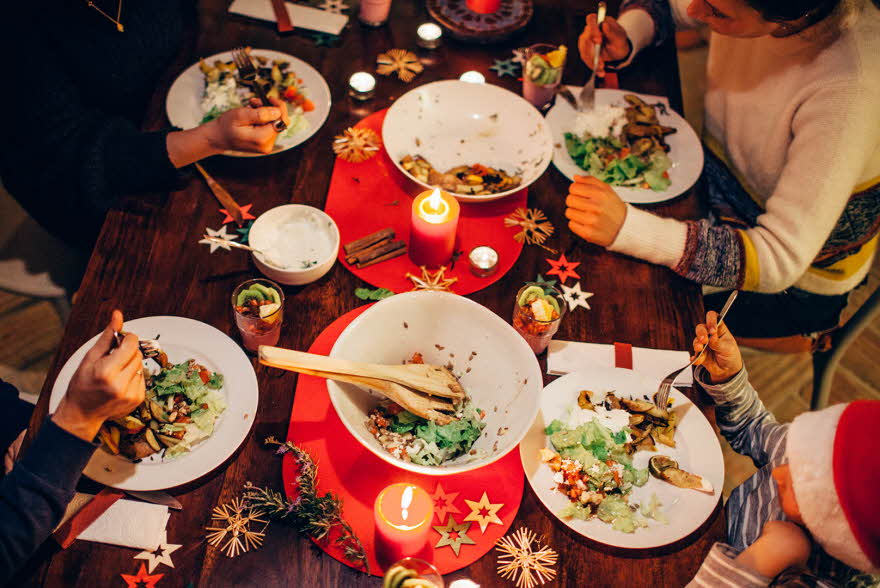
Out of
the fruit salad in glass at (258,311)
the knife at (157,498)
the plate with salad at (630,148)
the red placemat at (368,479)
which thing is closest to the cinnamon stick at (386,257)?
the fruit salad in glass at (258,311)

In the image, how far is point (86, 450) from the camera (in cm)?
111

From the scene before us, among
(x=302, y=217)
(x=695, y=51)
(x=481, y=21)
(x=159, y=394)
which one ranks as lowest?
(x=695, y=51)

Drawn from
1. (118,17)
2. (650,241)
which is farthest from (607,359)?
(118,17)

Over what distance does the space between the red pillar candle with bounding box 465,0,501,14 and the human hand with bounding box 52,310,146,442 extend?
Result: 1.71 m

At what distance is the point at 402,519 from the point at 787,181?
1378 millimetres

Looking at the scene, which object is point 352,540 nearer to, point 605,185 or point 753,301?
point 605,185

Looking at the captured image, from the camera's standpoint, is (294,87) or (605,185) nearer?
(605,185)

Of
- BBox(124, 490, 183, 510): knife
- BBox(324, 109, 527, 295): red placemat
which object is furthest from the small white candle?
BBox(124, 490, 183, 510): knife

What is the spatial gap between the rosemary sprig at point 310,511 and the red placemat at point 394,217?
1.81 ft

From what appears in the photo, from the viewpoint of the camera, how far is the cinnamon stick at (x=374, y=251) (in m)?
1.56

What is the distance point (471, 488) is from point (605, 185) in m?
0.94

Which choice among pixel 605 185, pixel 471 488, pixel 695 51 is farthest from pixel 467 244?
pixel 695 51

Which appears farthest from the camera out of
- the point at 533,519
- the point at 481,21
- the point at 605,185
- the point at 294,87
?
the point at 481,21

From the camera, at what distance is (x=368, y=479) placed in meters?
Answer: 1.27
